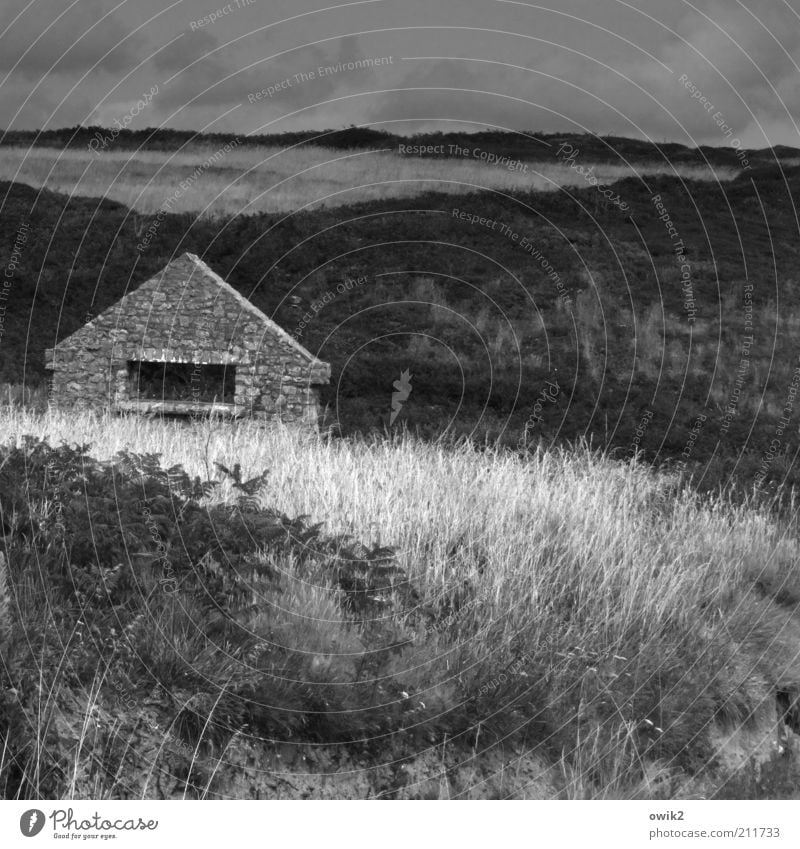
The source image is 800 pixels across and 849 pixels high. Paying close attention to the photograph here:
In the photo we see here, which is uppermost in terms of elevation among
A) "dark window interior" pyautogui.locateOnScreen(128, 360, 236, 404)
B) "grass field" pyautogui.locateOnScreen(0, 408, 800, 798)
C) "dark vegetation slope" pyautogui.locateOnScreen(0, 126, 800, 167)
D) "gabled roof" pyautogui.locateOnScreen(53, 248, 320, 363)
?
"dark vegetation slope" pyautogui.locateOnScreen(0, 126, 800, 167)

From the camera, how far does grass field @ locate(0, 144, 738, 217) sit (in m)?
25.8

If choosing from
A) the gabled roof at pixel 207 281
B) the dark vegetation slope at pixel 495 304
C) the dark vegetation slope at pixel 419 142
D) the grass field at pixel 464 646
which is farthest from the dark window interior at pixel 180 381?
the grass field at pixel 464 646

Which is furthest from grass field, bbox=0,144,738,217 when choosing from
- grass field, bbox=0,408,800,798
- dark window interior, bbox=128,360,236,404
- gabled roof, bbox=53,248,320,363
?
grass field, bbox=0,408,800,798

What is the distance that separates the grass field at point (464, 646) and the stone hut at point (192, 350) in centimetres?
798

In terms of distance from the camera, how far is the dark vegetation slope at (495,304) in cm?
1855

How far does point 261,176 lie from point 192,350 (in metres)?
15.2

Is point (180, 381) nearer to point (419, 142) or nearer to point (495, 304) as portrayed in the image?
point (495, 304)

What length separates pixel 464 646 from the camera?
470cm

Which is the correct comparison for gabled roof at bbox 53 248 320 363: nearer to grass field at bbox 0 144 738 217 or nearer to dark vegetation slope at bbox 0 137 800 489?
dark vegetation slope at bbox 0 137 800 489

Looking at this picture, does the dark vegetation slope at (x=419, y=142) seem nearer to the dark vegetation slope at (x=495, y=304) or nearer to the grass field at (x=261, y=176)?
the grass field at (x=261, y=176)

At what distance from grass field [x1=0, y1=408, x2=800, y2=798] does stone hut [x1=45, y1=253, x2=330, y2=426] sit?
798cm

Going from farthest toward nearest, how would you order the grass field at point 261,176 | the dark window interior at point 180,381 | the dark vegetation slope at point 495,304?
the grass field at point 261,176 → the dark vegetation slope at point 495,304 → the dark window interior at point 180,381

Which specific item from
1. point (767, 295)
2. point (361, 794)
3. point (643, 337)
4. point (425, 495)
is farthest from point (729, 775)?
point (767, 295)

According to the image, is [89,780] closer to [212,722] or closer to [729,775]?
[212,722]
